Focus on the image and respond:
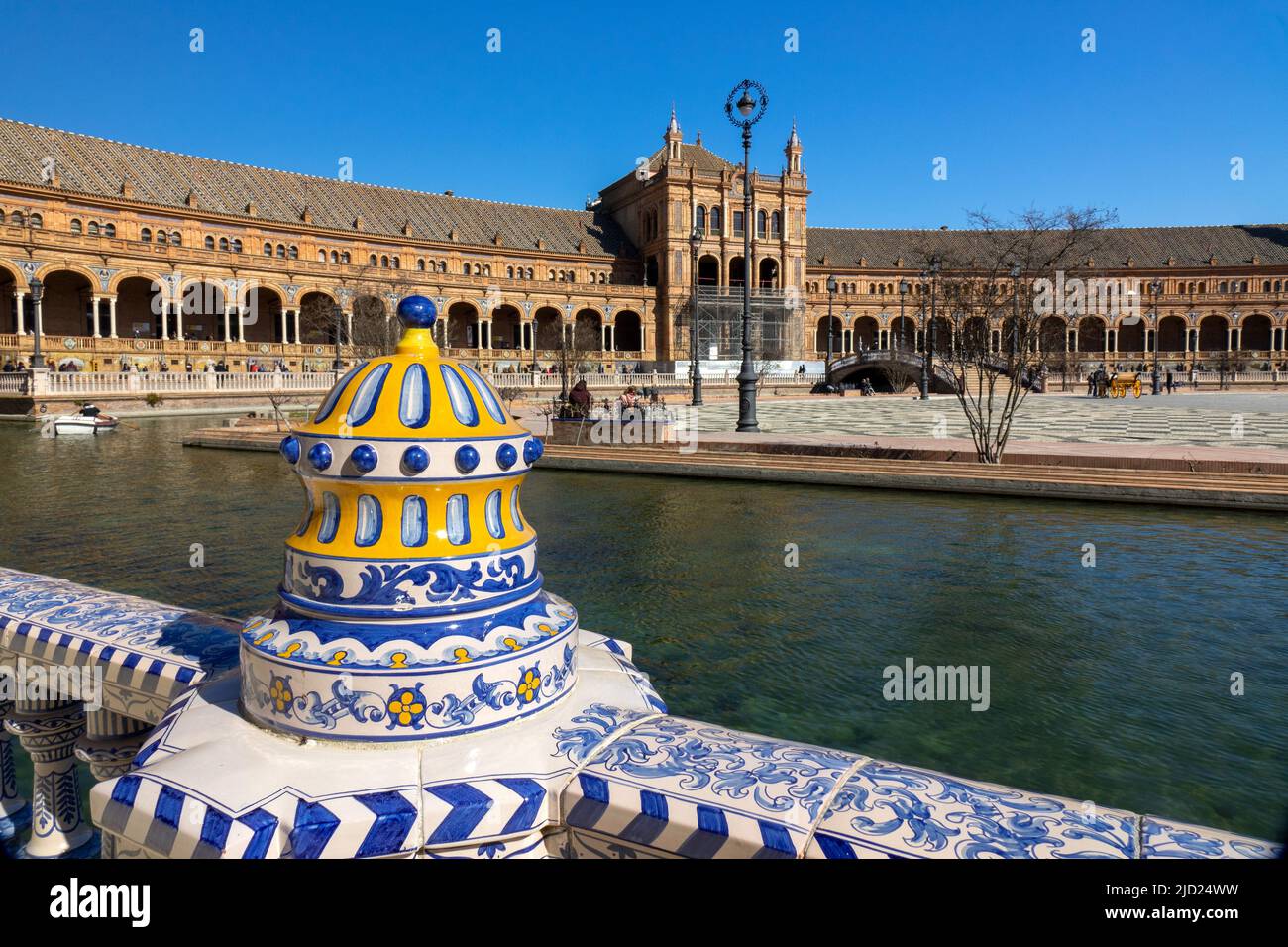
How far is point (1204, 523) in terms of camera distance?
31.8ft

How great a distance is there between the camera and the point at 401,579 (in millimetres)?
2021

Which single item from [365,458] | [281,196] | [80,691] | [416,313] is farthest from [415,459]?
[281,196]

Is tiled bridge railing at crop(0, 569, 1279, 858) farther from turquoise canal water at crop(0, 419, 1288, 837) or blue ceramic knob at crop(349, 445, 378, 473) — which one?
turquoise canal water at crop(0, 419, 1288, 837)

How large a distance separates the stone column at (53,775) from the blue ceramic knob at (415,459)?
1770mm

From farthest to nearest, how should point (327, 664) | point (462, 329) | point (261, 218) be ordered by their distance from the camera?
point (462, 329) < point (261, 218) < point (327, 664)

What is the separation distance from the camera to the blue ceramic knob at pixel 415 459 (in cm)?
196

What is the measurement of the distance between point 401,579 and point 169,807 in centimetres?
64

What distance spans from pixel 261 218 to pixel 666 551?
59.6m

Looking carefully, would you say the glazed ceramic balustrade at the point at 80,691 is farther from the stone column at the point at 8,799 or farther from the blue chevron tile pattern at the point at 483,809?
the blue chevron tile pattern at the point at 483,809

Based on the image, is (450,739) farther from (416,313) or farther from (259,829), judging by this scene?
(416,313)

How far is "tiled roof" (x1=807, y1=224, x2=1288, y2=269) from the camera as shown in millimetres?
84438

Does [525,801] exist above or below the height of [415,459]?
below
